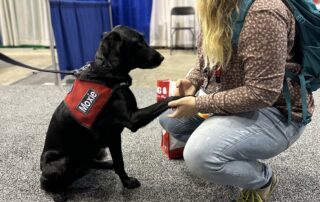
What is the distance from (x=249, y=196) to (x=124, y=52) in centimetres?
74

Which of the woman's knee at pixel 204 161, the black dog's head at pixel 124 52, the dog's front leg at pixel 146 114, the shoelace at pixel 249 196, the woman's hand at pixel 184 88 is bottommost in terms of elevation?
the shoelace at pixel 249 196

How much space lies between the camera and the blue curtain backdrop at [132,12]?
501 cm

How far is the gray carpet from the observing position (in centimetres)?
138

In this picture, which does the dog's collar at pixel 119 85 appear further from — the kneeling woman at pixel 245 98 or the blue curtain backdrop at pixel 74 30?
the blue curtain backdrop at pixel 74 30

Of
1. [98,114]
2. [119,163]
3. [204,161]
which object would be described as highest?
[98,114]

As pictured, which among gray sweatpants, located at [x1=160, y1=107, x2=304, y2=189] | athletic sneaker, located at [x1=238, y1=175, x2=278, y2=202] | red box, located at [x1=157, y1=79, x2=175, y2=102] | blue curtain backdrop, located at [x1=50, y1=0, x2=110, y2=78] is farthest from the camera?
blue curtain backdrop, located at [x1=50, y1=0, x2=110, y2=78]

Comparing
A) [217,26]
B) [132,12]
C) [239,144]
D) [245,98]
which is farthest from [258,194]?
[132,12]

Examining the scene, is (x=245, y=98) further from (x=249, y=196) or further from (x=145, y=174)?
(x=145, y=174)

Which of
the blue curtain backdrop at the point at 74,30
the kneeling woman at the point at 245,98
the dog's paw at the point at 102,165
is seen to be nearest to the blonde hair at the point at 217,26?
the kneeling woman at the point at 245,98

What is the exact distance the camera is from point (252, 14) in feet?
3.18

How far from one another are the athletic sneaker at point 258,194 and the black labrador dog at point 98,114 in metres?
0.45

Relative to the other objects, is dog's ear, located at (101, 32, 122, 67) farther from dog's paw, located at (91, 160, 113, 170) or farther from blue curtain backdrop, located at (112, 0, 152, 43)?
blue curtain backdrop, located at (112, 0, 152, 43)

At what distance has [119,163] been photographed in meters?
1.41

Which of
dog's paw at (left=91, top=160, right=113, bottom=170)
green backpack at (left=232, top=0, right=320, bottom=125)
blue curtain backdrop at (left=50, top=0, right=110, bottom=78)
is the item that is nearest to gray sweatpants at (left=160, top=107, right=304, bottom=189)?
green backpack at (left=232, top=0, right=320, bottom=125)
